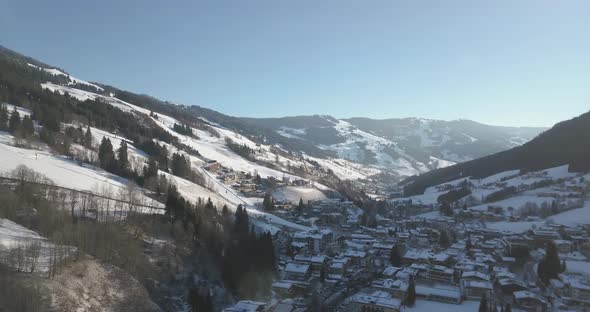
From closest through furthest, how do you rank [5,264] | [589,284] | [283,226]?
[5,264] < [589,284] < [283,226]

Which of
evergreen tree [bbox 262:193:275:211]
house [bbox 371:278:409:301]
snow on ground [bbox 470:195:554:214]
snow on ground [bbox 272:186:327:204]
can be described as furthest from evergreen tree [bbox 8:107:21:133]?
snow on ground [bbox 470:195:554:214]

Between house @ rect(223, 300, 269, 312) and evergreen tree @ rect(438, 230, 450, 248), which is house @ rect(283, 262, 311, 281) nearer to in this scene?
house @ rect(223, 300, 269, 312)

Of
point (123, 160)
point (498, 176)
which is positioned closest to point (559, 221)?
point (498, 176)

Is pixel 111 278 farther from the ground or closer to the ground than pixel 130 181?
closer to the ground

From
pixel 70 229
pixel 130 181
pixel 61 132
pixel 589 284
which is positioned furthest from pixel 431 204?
pixel 70 229

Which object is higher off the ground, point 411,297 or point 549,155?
point 549,155

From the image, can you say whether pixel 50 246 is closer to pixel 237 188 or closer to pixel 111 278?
pixel 111 278

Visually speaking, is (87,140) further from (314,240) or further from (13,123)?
(314,240)
